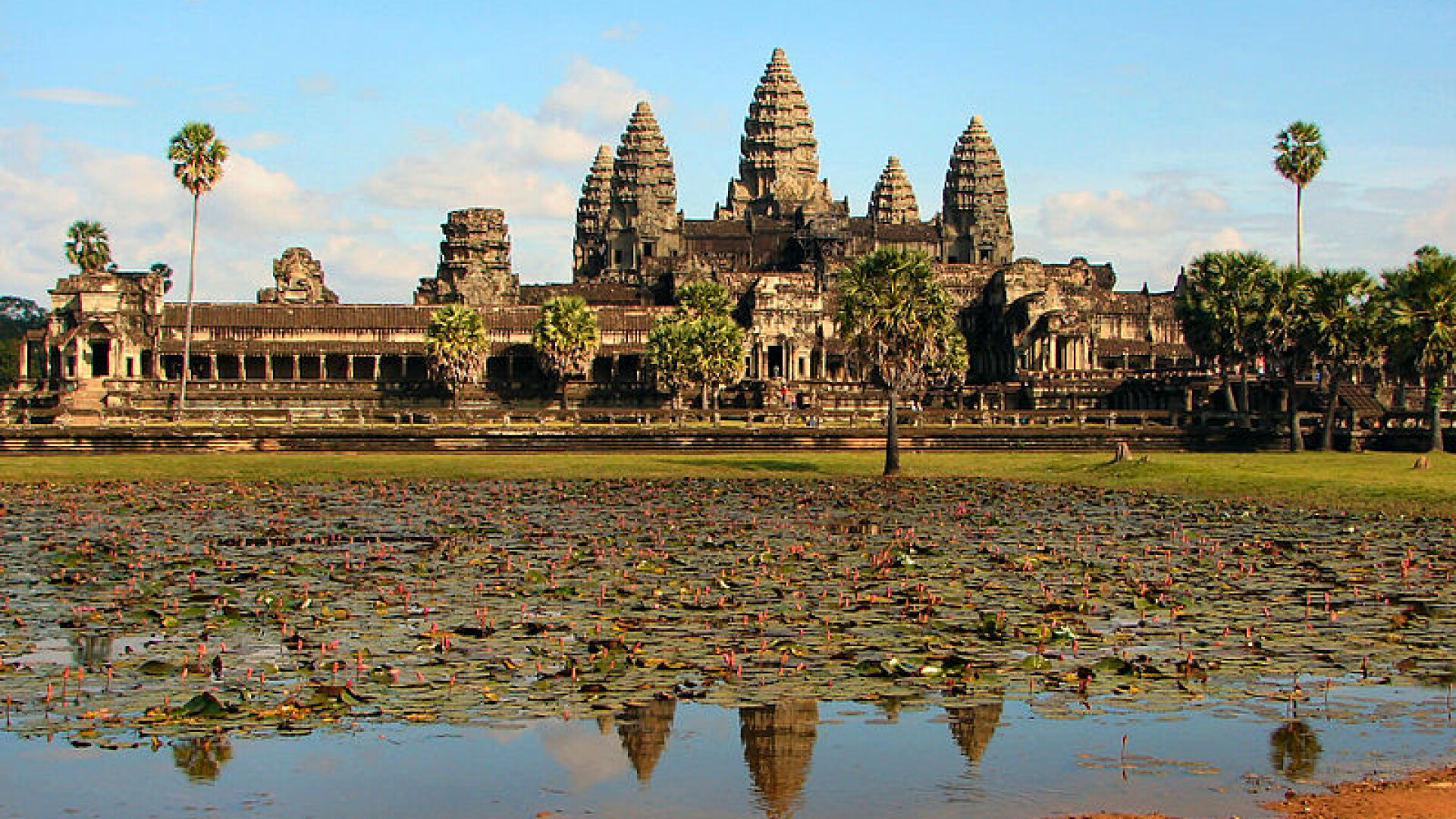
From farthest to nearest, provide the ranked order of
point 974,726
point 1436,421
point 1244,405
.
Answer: point 1244,405, point 1436,421, point 974,726

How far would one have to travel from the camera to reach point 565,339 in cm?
9862

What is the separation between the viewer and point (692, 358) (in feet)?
295

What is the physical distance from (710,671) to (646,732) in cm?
208

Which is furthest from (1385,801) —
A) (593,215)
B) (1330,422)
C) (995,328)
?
(593,215)

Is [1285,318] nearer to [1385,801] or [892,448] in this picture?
[892,448]

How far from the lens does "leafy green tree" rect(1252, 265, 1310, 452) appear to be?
5984cm

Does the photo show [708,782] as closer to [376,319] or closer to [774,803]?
[774,803]

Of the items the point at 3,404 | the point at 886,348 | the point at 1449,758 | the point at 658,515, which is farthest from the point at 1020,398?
the point at 1449,758

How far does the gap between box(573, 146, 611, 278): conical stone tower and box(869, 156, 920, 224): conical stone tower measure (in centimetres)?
2865

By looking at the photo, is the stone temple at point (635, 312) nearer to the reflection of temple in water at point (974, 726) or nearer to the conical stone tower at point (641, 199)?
the conical stone tower at point (641, 199)

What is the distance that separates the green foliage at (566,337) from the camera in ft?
324

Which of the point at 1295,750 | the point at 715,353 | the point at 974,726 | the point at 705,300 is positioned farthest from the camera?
the point at 705,300

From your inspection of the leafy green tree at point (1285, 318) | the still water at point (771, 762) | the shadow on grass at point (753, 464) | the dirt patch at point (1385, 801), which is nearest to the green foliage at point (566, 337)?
the leafy green tree at point (1285, 318)

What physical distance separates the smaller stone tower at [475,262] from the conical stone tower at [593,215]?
33.1m
